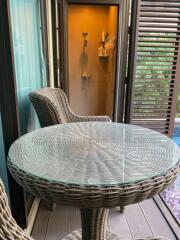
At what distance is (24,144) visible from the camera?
114 cm

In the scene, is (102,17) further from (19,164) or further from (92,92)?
(19,164)

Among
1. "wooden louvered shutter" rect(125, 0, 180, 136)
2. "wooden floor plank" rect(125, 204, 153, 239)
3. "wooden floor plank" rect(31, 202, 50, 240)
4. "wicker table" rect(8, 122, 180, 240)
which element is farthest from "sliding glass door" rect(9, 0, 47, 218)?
"wooden louvered shutter" rect(125, 0, 180, 136)

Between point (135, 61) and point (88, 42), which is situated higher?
point (88, 42)

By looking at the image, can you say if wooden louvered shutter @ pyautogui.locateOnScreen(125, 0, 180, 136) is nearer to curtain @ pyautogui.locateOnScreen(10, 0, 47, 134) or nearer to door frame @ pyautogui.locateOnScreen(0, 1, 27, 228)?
curtain @ pyautogui.locateOnScreen(10, 0, 47, 134)

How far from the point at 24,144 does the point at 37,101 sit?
0.56 metres

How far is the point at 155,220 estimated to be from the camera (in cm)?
181

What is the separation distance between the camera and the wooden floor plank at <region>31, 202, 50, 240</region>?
1.64 m

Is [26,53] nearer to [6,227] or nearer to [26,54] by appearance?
[26,54]

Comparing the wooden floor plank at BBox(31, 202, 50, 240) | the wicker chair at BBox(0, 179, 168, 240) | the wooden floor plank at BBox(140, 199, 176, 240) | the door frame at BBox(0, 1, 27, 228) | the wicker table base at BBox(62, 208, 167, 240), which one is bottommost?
the wooden floor plank at BBox(140, 199, 176, 240)

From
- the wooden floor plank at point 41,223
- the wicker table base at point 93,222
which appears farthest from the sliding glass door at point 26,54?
the wicker table base at point 93,222

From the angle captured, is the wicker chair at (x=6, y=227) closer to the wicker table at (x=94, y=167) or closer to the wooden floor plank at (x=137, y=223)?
the wicker table at (x=94, y=167)

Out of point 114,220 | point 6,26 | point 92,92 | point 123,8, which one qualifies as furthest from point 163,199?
point 92,92

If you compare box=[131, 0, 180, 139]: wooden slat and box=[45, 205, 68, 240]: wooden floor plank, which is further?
box=[131, 0, 180, 139]: wooden slat

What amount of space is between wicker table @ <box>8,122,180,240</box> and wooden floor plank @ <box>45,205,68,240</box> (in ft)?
1.49
